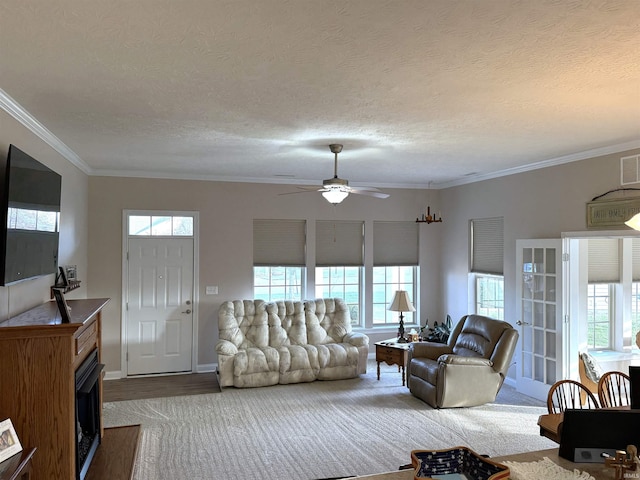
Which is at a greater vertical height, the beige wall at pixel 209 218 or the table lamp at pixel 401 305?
the beige wall at pixel 209 218

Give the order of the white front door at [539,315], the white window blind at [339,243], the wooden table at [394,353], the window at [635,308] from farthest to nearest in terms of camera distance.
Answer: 1. the white window blind at [339,243]
2. the window at [635,308]
3. the wooden table at [394,353]
4. the white front door at [539,315]

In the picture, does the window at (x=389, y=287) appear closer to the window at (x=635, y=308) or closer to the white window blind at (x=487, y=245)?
the white window blind at (x=487, y=245)

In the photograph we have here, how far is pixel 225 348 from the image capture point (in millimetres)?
5742

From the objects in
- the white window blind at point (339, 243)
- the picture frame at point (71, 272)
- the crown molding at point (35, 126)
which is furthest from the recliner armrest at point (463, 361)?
the crown molding at point (35, 126)

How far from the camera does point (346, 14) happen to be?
1.96 meters

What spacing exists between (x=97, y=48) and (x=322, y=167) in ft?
12.4

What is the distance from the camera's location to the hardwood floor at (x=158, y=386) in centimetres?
554

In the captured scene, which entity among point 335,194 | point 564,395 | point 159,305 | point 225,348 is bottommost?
point 225,348

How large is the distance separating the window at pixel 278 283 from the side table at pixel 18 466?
442 centimetres

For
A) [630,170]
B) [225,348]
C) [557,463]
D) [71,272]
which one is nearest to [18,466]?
[557,463]

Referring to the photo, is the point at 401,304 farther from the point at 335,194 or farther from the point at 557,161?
the point at 557,161

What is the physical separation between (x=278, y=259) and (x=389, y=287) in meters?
1.94

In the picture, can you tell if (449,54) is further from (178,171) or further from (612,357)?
(612,357)

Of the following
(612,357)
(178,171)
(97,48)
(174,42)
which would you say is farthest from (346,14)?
(612,357)
